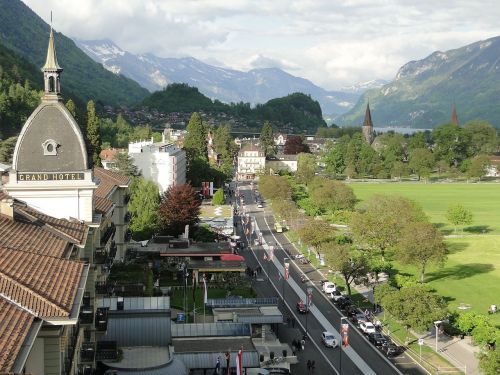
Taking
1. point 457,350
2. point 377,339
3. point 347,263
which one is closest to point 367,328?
point 377,339

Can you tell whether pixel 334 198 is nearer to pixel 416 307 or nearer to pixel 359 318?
pixel 359 318

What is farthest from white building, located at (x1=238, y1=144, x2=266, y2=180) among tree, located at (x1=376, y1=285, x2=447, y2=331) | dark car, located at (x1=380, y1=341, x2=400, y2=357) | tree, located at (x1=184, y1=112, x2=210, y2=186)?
dark car, located at (x1=380, y1=341, x2=400, y2=357)

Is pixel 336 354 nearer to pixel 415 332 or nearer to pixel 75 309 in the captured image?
pixel 415 332

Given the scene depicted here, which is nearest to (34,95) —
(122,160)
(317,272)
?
(122,160)

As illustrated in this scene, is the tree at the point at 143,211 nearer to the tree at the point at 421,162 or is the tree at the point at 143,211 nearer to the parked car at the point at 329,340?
the parked car at the point at 329,340

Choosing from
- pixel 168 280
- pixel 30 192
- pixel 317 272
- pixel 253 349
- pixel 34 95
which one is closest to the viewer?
pixel 30 192

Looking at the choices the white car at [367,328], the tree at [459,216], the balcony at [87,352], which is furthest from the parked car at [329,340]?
the tree at [459,216]
